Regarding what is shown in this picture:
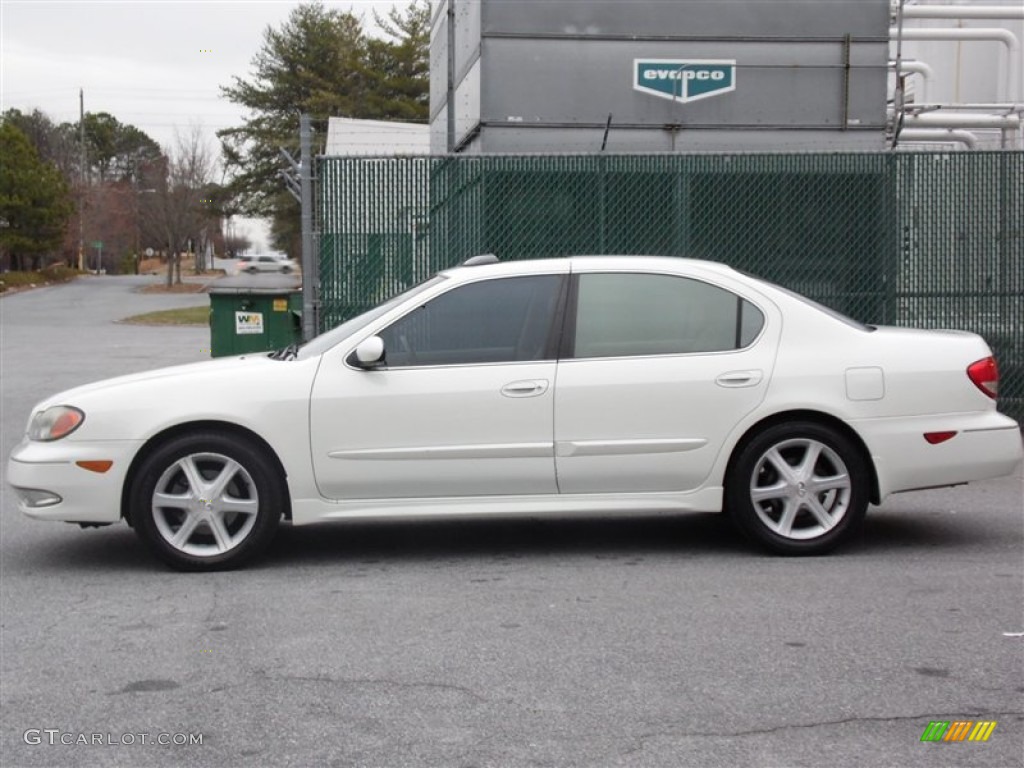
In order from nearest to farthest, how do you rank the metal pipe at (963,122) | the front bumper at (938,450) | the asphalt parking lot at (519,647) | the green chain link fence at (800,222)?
the asphalt parking lot at (519,647) < the front bumper at (938,450) < the green chain link fence at (800,222) < the metal pipe at (963,122)

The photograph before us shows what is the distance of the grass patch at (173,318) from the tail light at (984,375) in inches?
1132

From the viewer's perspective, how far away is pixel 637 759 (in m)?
4.21

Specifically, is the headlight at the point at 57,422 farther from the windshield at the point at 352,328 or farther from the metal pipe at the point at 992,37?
the metal pipe at the point at 992,37

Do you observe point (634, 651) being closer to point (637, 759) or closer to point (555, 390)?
point (637, 759)

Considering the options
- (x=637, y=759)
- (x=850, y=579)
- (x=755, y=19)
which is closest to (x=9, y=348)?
(x=755, y=19)

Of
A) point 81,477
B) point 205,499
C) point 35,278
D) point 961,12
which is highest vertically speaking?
point 961,12

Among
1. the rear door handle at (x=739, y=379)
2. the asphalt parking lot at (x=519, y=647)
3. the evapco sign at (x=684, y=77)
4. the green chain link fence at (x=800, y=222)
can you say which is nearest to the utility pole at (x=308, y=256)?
the green chain link fence at (x=800, y=222)

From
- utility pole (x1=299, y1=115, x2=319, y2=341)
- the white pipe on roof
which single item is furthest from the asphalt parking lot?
the white pipe on roof

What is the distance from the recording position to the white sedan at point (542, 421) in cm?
671

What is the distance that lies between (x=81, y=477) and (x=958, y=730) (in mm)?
4302

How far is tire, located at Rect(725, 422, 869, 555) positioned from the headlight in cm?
332

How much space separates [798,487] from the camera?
22.7ft

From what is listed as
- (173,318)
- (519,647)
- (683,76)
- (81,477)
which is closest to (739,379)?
(519,647)

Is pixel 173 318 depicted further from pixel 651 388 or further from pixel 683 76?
pixel 651 388
